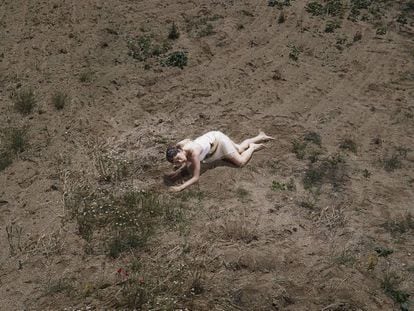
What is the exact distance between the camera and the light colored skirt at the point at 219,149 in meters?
7.76

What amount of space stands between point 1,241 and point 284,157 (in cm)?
408

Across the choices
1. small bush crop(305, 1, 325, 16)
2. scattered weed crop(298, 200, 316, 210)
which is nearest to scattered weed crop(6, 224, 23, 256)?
scattered weed crop(298, 200, 316, 210)

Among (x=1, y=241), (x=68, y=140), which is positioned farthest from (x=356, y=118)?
(x=1, y=241)

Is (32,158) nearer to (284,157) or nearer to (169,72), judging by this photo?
(169,72)

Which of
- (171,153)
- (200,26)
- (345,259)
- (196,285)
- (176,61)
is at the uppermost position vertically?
(200,26)

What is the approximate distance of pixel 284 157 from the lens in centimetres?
816

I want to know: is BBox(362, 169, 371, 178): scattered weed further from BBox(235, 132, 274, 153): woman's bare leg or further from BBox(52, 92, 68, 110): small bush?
BBox(52, 92, 68, 110): small bush

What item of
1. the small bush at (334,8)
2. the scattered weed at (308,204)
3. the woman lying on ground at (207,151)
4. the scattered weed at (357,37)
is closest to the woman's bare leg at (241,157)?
the woman lying on ground at (207,151)

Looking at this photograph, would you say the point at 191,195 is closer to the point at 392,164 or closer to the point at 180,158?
the point at 180,158

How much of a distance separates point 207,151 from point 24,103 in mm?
3195

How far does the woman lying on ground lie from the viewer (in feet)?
23.9

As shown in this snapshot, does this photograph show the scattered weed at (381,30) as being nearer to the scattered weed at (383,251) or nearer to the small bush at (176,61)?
the small bush at (176,61)

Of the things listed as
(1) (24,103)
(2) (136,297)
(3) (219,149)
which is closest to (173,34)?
(1) (24,103)

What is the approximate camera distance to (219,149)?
777cm
